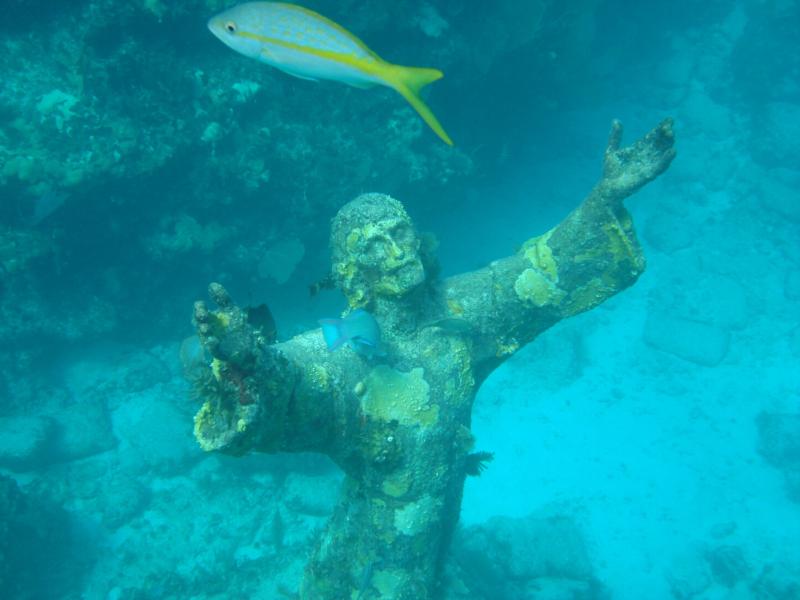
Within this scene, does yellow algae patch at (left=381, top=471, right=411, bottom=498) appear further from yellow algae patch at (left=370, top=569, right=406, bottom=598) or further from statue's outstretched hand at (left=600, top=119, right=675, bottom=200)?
statue's outstretched hand at (left=600, top=119, right=675, bottom=200)

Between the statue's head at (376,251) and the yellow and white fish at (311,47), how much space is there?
135 cm

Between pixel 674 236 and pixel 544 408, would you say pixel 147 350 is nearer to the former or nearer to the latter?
pixel 544 408

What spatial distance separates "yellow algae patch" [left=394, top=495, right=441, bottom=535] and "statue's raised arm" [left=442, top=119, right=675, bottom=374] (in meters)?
1.41

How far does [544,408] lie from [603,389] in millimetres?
1706

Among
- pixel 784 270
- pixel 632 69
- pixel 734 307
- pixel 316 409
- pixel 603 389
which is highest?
pixel 632 69

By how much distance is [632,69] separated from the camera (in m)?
16.4

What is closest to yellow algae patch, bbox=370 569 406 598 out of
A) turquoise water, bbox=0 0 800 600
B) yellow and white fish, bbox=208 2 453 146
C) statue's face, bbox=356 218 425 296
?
turquoise water, bbox=0 0 800 600

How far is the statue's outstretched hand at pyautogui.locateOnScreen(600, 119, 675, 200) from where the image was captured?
11.6 feet

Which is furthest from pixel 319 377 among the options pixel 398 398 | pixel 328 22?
pixel 328 22

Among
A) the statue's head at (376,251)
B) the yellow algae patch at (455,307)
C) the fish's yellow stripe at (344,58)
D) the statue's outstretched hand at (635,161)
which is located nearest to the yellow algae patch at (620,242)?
the statue's outstretched hand at (635,161)

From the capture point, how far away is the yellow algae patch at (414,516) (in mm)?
3801

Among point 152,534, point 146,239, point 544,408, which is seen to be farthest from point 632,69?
point 152,534

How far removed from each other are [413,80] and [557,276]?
8.18 ft

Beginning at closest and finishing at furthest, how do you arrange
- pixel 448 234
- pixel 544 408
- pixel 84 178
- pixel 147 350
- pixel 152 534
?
1. pixel 84 178
2. pixel 152 534
3. pixel 147 350
4. pixel 544 408
5. pixel 448 234
